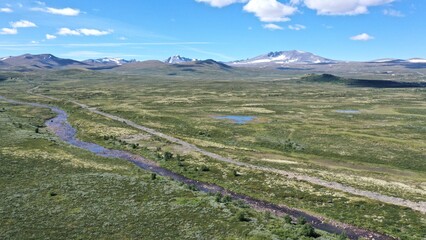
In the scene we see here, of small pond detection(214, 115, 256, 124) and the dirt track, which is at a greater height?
small pond detection(214, 115, 256, 124)

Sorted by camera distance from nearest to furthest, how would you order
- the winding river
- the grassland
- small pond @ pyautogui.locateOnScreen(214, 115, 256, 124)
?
the grassland < the winding river < small pond @ pyautogui.locateOnScreen(214, 115, 256, 124)

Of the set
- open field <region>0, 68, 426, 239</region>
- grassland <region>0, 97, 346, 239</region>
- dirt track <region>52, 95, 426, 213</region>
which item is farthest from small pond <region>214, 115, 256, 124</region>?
grassland <region>0, 97, 346, 239</region>

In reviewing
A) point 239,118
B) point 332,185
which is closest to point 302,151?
point 332,185

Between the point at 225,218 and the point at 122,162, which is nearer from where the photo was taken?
the point at 225,218

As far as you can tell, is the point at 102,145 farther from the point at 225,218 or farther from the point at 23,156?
the point at 225,218

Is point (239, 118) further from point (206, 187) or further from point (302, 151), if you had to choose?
point (206, 187)

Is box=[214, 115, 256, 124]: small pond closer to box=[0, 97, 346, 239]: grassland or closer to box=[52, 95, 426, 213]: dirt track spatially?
box=[52, 95, 426, 213]: dirt track

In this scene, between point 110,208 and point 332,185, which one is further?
point 332,185

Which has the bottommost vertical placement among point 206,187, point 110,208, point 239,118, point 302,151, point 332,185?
point 302,151

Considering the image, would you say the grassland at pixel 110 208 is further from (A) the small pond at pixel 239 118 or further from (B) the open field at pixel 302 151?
(A) the small pond at pixel 239 118

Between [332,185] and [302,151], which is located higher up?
[332,185]

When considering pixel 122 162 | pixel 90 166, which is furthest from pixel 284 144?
pixel 90 166
